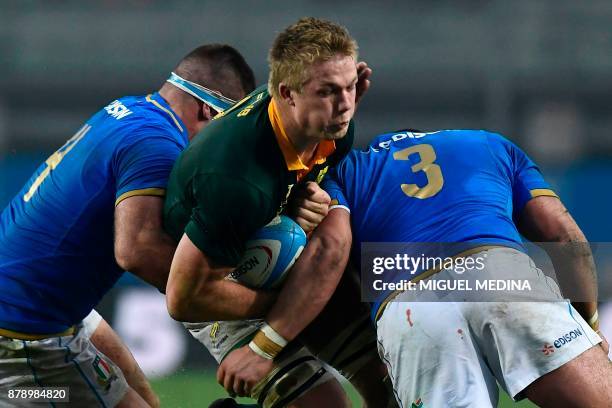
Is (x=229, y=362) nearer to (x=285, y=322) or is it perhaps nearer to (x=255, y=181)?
(x=285, y=322)

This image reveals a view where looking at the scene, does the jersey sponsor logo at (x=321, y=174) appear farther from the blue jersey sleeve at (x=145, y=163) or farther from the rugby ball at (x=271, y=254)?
the blue jersey sleeve at (x=145, y=163)

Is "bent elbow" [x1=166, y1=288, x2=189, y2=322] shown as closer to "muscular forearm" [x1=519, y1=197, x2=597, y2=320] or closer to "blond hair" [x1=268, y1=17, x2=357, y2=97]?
"blond hair" [x1=268, y1=17, x2=357, y2=97]

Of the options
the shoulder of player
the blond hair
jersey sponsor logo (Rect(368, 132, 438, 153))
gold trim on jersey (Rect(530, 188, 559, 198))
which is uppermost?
the blond hair

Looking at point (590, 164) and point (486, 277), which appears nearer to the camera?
point (486, 277)

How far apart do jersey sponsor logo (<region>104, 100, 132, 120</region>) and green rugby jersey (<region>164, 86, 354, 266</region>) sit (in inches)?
26.0

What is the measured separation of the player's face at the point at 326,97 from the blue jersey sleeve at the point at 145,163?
2.30 feet

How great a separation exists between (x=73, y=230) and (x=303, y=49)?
135 cm

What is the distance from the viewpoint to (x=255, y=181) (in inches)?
154

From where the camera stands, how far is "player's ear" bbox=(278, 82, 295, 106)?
3998 millimetres

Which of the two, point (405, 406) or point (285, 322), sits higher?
point (285, 322)

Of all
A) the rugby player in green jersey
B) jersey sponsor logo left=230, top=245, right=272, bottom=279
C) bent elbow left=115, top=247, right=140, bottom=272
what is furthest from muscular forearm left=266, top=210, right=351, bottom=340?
bent elbow left=115, top=247, right=140, bottom=272

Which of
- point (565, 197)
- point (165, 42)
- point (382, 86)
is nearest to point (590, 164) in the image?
point (565, 197)

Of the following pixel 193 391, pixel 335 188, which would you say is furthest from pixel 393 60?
pixel 335 188

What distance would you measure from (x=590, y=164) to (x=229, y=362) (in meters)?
9.01
